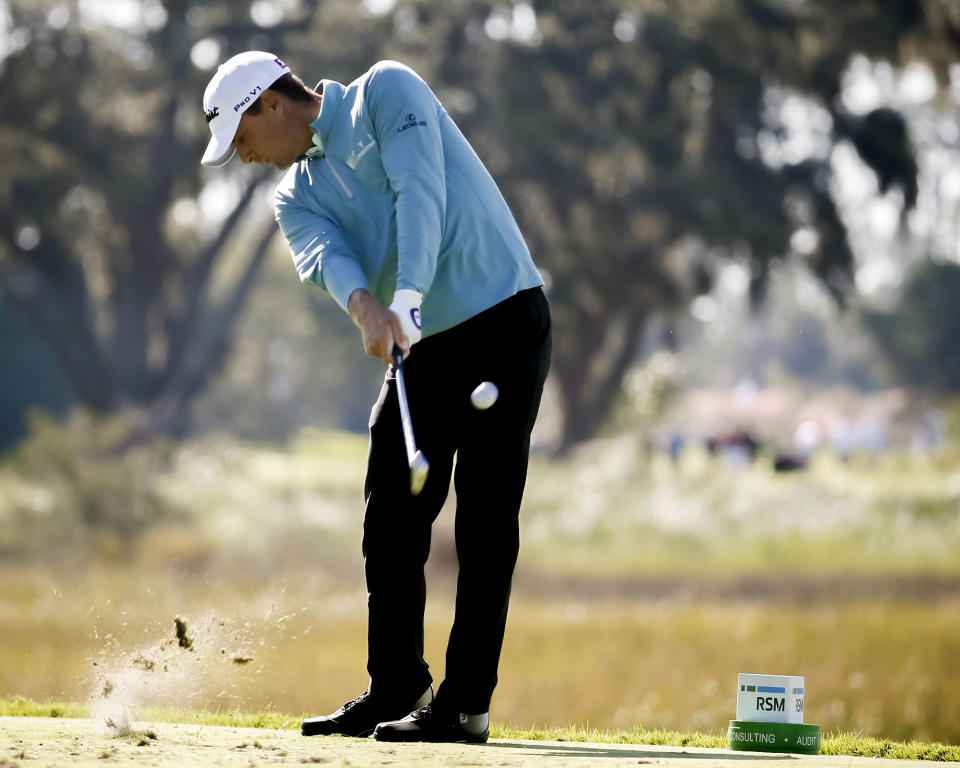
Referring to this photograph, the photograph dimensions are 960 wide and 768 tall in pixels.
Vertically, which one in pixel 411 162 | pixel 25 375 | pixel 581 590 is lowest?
pixel 411 162

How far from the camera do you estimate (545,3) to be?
26031mm

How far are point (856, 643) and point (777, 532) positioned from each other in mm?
8840

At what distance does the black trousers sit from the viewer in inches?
195

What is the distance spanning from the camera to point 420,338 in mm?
4836

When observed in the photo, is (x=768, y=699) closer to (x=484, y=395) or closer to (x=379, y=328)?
(x=484, y=395)

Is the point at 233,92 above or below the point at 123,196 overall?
below

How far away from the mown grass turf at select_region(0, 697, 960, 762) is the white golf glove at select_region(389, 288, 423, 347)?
5.61 ft

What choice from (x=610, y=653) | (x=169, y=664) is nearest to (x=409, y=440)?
(x=169, y=664)

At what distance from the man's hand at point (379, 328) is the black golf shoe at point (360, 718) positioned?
1.13 meters

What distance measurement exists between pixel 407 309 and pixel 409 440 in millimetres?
370

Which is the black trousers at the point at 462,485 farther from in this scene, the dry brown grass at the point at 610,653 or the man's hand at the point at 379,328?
the dry brown grass at the point at 610,653

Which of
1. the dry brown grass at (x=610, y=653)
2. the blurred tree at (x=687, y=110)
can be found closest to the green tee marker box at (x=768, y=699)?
the dry brown grass at (x=610, y=653)

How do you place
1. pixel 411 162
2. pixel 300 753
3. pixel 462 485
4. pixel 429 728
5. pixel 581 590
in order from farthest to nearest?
pixel 581 590
pixel 462 485
pixel 429 728
pixel 411 162
pixel 300 753

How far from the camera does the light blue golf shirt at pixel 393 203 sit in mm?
4781
